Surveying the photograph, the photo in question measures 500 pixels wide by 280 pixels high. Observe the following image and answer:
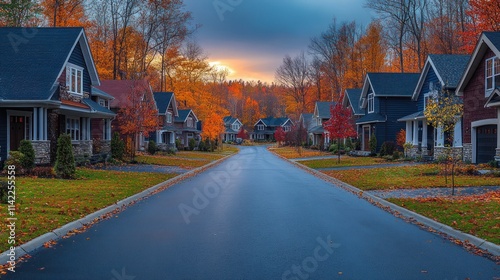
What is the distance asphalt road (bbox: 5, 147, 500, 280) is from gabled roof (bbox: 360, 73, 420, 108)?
31048 millimetres

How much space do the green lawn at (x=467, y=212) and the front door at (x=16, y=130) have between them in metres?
19.2

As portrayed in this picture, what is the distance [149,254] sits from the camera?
7281 mm

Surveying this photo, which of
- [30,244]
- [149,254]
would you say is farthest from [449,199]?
[30,244]

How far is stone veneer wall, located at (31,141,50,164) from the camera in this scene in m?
21.6

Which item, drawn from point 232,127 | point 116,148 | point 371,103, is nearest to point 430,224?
point 116,148

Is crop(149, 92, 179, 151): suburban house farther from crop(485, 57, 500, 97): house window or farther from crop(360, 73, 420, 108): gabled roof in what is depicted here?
crop(485, 57, 500, 97): house window

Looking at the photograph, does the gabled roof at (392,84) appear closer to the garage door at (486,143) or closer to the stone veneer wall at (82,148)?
the garage door at (486,143)

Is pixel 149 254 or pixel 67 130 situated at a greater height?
pixel 67 130

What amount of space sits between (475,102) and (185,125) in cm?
4523

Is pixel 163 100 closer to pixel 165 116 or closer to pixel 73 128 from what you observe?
pixel 165 116

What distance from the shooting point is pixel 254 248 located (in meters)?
7.71

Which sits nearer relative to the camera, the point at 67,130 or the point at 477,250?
the point at 477,250

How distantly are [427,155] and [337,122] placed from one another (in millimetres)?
7258

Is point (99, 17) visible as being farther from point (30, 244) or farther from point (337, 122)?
point (30, 244)
